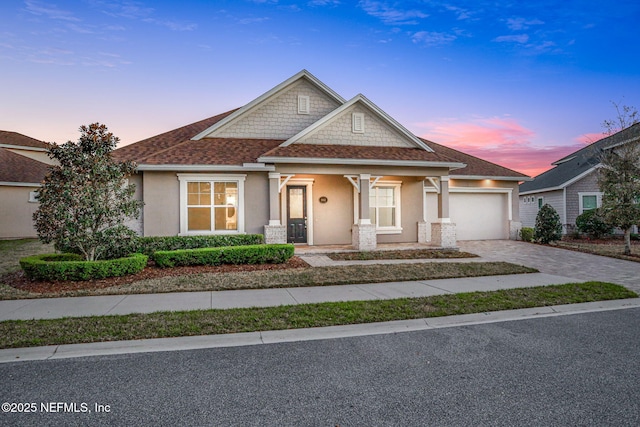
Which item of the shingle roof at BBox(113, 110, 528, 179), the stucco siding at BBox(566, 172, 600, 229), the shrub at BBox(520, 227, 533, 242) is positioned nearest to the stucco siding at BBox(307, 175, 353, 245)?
the shingle roof at BBox(113, 110, 528, 179)

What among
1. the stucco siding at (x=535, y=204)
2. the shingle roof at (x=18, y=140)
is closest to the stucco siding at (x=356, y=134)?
the stucco siding at (x=535, y=204)

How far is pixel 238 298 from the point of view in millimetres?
7055

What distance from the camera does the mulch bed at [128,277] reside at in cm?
795

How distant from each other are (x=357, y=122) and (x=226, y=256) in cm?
836

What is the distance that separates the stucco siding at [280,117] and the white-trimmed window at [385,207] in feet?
15.2


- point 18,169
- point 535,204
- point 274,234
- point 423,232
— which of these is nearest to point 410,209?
point 423,232

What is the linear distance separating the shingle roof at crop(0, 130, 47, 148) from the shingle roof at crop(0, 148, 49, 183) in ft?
8.40

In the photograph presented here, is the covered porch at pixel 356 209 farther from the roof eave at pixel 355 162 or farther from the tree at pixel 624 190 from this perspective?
the tree at pixel 624 190

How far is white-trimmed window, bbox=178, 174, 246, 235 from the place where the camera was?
1330cm

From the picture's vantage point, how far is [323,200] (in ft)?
50.7

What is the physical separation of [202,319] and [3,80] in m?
16.3

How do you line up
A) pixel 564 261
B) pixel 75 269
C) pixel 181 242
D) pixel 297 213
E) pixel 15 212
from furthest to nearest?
pixel 15 212
pixel 297 213
pixel 564 261
pixel 181 242
pixel 75 269

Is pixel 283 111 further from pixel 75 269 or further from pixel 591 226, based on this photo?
pixel 591 226

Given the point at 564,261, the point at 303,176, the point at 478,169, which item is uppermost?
the point at 478,169
